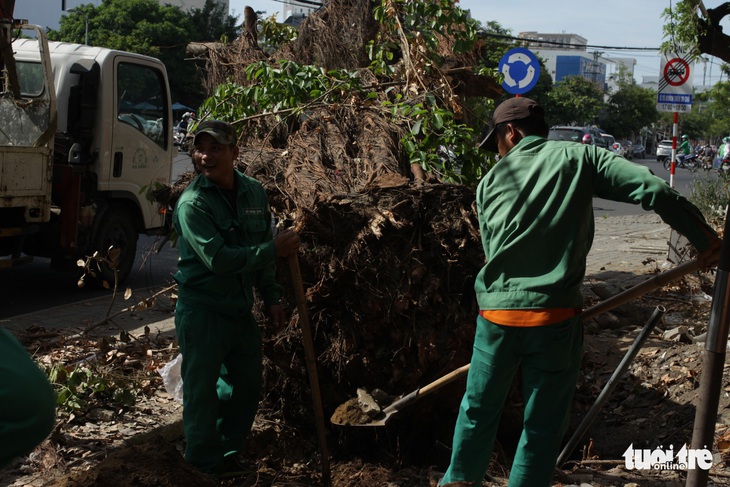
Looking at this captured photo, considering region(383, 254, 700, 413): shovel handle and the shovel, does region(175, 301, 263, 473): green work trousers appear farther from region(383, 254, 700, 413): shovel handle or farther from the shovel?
region(383, 254, 700, 413): shovel handle

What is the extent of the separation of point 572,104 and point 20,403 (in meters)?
54.5

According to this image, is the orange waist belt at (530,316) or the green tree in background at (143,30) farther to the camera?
the green tree in background at (143,30)

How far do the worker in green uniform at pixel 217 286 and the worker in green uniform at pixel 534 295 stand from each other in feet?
3.62

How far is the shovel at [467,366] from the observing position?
11.1 feet

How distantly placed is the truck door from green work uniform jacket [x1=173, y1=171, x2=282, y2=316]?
17.2 feet

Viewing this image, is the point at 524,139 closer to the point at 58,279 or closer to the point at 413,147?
the point at 413,147

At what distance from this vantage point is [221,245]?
12.5ft

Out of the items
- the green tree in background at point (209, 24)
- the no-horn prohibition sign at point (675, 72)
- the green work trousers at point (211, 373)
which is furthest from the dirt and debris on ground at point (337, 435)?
the green tree in background at point (209, 24)

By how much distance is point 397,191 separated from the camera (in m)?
4.59

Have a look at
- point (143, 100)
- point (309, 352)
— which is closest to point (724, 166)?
point (143, 100)

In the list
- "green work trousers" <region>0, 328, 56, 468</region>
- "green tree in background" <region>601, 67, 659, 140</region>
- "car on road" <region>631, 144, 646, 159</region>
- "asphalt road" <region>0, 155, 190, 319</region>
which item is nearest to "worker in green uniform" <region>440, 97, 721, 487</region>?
"green work trousers" <region>0, 328, 56, 468</region>

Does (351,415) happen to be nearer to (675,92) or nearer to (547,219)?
(547,219)

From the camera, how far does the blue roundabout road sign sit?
10.5 m

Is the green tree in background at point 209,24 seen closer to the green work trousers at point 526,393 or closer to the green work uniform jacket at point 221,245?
→ the green work uniform jacket at point 221,245
